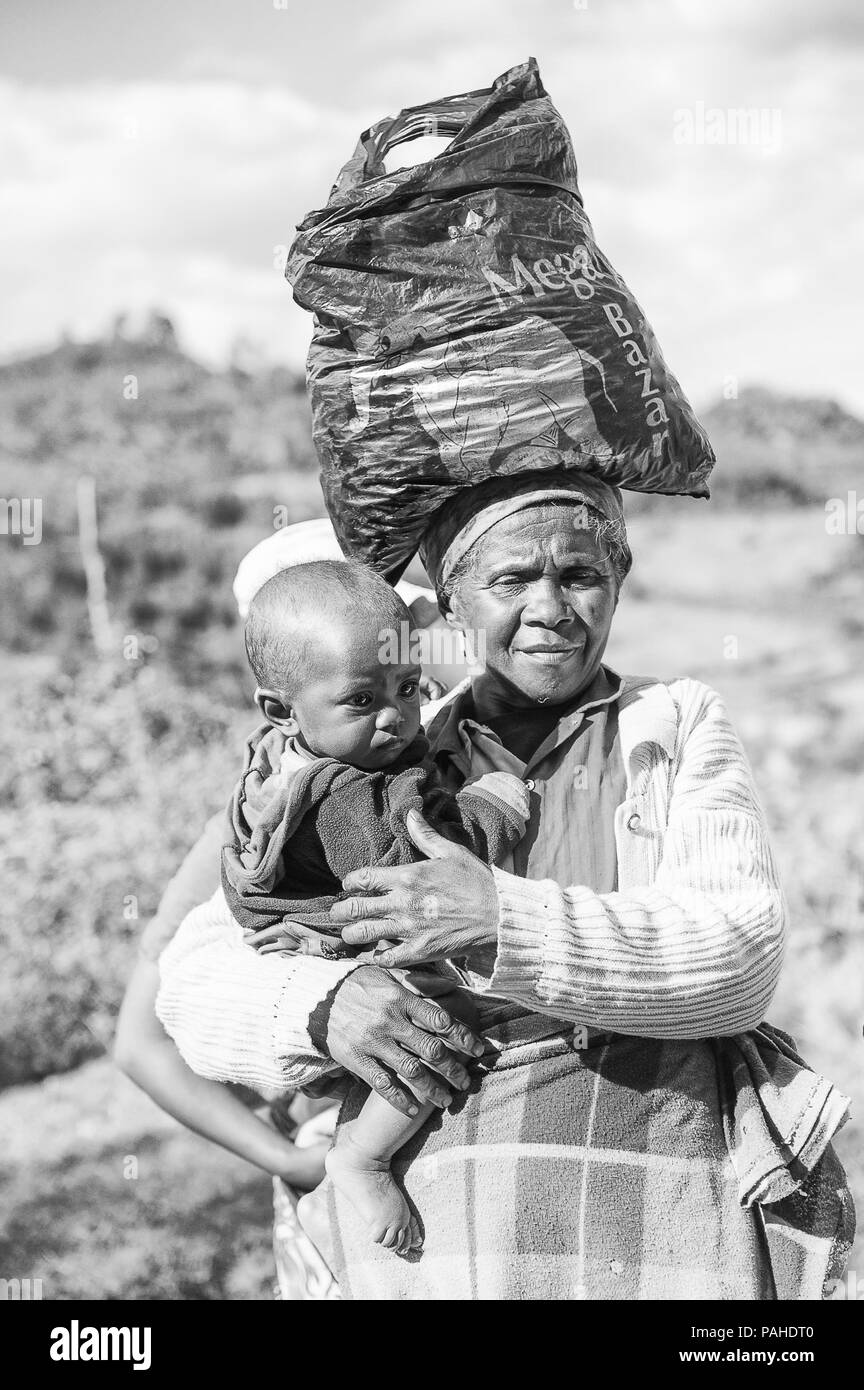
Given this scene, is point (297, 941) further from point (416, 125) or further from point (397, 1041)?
point (416, 125)

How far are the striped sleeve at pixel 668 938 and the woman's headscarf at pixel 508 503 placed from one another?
1.60 feet

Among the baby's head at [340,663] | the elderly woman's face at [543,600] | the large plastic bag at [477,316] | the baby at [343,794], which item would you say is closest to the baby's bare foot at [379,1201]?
the baby at [343,794]

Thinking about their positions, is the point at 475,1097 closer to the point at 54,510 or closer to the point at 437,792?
the point at 437,792

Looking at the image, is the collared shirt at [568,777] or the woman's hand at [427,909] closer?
the woman's hand at [427,909]

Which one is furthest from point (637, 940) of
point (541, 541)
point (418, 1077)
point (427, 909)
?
point (541, 541)

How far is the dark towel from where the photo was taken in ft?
6.39

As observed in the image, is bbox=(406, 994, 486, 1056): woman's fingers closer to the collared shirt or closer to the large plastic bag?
the collared shirt

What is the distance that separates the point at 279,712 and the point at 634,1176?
33.1 inches

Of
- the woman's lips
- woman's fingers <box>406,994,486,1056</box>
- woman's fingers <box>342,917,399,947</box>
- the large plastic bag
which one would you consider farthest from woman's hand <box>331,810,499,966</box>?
the large plastic bag

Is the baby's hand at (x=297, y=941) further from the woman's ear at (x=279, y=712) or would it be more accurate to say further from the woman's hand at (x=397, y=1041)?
the woman's ear at (x=279, y=712)

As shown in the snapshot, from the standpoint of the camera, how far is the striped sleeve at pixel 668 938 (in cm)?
182

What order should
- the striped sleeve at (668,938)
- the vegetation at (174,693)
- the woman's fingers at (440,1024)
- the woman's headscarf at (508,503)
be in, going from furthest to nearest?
the vegetation at (174,693) < the woman's headscarf at (508,503) < the woman's fingers at (440,1024) < the striped sleeve at (668,938)

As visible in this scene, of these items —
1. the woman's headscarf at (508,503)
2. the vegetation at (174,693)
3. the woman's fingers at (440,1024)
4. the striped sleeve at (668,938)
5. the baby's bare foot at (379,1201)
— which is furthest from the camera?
the vegetation at (174,693)

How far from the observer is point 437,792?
1986mm
